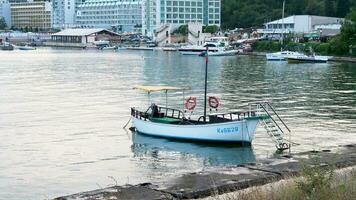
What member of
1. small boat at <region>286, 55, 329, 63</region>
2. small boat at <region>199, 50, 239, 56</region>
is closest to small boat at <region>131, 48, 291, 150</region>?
small boat at <region>286, 55, 329, 63</region>

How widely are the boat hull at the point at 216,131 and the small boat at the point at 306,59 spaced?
74700 mm

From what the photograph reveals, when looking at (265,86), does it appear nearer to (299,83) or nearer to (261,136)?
(299,83)

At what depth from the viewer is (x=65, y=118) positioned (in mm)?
36156

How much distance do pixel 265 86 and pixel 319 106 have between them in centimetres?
1640

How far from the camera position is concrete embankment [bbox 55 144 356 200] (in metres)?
13.6

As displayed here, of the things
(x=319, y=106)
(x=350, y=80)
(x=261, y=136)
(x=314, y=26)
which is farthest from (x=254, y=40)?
(x=261, y=136)

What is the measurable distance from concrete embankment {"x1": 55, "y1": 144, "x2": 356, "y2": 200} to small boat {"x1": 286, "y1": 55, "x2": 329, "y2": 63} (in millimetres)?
83912

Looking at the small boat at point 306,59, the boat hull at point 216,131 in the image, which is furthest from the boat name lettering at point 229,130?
the small boat at point 306,59

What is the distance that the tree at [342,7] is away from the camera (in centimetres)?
16212

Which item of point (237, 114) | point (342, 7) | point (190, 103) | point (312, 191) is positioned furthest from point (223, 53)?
point (312, 191)

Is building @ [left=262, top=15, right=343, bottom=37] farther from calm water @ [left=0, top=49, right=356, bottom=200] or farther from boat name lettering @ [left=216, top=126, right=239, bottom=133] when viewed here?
boat name lettering @ [left=216, top=126, right=239, bottom=133]

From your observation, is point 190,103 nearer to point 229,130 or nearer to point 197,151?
point 229,130

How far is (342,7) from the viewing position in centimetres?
16412

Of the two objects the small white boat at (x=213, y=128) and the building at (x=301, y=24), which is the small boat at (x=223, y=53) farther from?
the small white boat at (x=213, y=128)
